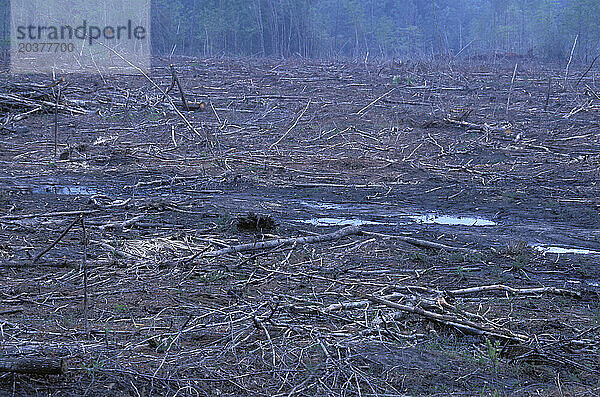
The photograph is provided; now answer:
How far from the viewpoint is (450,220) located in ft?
23.5

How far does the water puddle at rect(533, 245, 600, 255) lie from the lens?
5.87 meters

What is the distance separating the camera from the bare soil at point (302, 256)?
3439 mm

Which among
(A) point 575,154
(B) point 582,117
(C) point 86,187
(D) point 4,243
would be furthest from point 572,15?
(D) point 4,243

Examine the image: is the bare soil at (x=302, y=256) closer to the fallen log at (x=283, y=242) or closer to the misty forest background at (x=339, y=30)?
the fallen log at (x=283, y=242)

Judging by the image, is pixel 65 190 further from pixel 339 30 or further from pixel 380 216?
pixel 339 30

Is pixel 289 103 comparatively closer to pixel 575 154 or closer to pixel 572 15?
pixel 575 154

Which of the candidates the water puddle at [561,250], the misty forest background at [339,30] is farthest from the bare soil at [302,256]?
the misty forest background at [339,30]

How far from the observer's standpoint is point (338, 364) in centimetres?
346

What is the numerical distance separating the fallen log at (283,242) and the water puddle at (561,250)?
1.57m

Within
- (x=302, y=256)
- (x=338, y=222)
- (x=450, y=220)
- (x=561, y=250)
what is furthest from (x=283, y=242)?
(x=561, y=250)

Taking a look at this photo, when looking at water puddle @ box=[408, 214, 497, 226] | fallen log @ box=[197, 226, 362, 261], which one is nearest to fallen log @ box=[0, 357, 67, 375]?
fallen log @ box=[197, 226, 362, 261]

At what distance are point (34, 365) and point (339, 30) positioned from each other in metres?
56.0

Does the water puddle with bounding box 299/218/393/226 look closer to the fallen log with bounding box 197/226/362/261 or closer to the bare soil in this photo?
the bare soil

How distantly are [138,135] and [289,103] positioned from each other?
15.3ft
